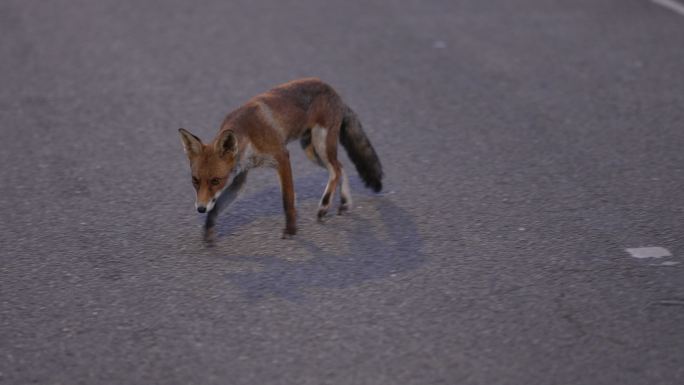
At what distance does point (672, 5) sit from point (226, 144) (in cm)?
771

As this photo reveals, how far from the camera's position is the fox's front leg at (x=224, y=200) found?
5.86 meters

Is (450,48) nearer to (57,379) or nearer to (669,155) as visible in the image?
(669,155)

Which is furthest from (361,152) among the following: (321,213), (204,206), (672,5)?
(672,5)

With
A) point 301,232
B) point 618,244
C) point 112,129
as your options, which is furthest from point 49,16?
point 618,244

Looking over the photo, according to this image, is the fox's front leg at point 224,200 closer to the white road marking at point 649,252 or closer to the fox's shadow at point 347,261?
the fox's shadow at point 347,261

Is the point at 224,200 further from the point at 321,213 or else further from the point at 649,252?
the point at 649,252

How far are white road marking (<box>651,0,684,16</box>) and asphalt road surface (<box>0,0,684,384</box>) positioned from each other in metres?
0.18

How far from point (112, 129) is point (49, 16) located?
4161mm

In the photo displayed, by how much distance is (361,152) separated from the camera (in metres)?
6.46

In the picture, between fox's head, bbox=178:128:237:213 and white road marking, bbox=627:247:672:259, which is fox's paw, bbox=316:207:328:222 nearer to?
fox's head, bbox=178:128:237:213

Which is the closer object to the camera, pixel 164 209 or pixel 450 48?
pixel 164 209

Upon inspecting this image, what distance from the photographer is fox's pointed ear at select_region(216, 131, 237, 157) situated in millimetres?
5430

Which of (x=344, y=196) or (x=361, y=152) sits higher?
(x=361, y=152)

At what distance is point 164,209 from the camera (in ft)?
21.2
